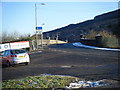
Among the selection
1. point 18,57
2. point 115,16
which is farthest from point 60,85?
point 115,16

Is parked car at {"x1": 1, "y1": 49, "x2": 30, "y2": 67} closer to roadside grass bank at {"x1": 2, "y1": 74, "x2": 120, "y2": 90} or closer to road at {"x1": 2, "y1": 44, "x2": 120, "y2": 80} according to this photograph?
road at {"x1": 2, "y1": 44, "x2": 120, "y2": 80}

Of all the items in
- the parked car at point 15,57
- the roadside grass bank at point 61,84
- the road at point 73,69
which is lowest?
the road at point 73,69

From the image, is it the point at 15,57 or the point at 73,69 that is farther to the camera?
the point at 15,57

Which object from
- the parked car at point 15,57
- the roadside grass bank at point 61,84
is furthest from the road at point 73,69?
the roadside grass bank at point 61,84

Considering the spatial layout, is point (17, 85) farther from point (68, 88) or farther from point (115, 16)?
point (115, 16)

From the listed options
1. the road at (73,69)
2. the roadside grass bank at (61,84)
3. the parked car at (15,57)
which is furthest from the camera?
the parked car at (15,57)

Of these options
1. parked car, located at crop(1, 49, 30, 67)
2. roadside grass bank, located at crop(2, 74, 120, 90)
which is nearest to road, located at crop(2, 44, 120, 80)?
parked car, located at crop(1, 49, 30, 67)

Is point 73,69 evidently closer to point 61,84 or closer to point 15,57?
point 61,84

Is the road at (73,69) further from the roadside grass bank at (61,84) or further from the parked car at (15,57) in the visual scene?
the roadside grass bank at (61,84)

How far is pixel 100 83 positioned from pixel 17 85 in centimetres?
319

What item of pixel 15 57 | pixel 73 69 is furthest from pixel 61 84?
pixel 15 57

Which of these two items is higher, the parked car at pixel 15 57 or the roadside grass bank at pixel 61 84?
the parked car at pixel 15 57

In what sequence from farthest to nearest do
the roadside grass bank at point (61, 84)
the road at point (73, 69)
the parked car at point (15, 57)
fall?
1. the parked car at point (15, 57)
2. the road at point (73, 69)
3. the roadside grass bank at point (61, 84)

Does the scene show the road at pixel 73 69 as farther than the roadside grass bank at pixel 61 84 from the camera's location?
Yes
